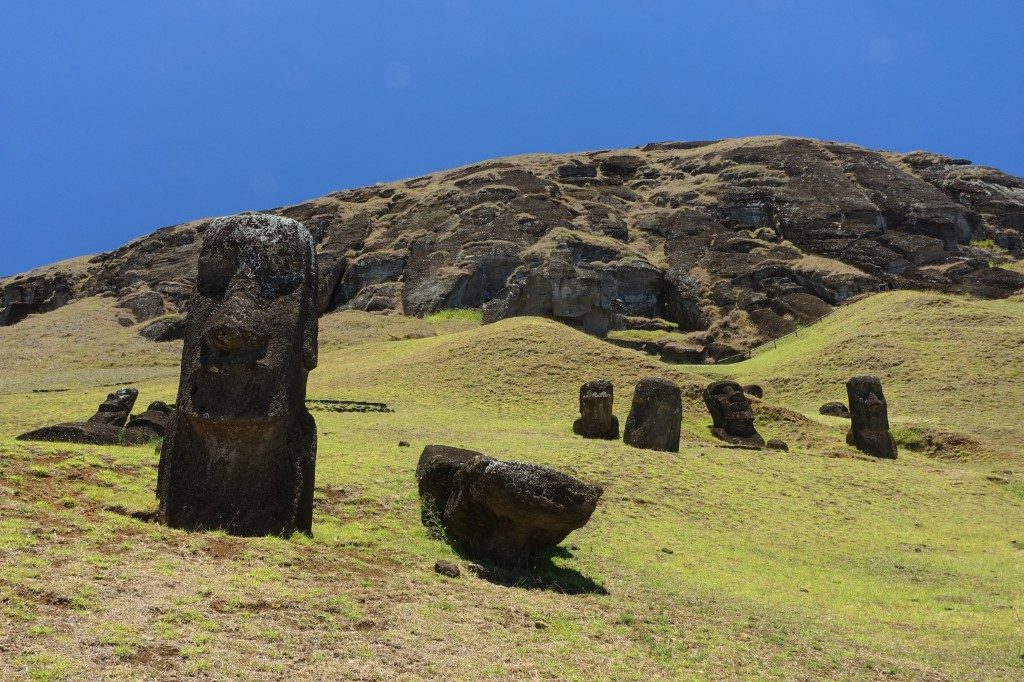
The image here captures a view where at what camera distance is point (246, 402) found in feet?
29.7

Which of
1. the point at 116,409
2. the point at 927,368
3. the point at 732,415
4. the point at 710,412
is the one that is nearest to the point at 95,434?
the point at 116,409

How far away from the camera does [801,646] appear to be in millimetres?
7883

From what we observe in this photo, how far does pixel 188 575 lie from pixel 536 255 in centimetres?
5805

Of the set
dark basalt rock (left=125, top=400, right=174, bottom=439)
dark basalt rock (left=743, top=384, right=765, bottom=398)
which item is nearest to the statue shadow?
dark basalt rock (left=125, top=400, right=174, bottom=439)

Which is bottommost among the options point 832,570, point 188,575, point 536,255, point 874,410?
point 832,570

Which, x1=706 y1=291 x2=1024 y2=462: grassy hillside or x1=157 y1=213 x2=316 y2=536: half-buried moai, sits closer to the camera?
x1=157 y1=213 x2=316 y2=536: half-buried moai

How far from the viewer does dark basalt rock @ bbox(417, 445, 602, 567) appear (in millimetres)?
9117

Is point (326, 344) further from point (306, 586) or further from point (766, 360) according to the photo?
point (306, 586)

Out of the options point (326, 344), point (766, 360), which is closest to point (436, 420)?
point (766, 360)

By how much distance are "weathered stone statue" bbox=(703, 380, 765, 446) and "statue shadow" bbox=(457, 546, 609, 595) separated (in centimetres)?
1559

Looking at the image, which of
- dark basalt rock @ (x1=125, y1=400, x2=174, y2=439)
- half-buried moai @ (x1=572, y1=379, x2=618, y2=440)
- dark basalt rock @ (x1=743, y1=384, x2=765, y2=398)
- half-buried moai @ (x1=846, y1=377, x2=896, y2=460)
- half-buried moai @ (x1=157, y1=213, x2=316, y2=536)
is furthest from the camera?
dark basalt rock @ (x1=743, y1=384, x2=765, y2=398)

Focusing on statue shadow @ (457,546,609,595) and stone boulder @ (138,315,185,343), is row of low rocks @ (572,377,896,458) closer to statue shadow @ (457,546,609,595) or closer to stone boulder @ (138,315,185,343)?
statue shadow @ (457,546,609,595)

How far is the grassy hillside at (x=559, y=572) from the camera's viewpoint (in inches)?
240

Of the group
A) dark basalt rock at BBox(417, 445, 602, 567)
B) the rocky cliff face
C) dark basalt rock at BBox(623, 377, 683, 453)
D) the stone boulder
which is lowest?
dark basalt rock at BBox(417, 445, 602, 567)
